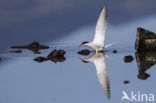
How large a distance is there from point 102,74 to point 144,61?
1.80 metres

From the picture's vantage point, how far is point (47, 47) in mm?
18078

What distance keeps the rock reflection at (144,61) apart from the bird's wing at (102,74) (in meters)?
0.74

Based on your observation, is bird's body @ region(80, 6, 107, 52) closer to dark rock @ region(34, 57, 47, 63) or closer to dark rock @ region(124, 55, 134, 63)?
dark rock @ region(124, 55, 134, 63)

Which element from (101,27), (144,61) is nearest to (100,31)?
(101,27)

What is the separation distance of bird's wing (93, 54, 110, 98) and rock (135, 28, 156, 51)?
1.78m

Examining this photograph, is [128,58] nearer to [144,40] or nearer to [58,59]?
[58,59]

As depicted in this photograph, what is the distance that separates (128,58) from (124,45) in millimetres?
3827

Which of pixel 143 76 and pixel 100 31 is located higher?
pixel 100 31

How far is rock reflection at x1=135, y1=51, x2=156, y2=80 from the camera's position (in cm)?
1160

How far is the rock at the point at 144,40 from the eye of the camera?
609 inches

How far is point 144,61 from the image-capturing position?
1316cm

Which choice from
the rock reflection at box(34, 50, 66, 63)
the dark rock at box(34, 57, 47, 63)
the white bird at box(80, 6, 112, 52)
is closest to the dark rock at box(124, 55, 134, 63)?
the white bird at box(80, 6, 112, 52)

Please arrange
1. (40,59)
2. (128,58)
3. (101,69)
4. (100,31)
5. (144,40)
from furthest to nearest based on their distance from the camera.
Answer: (144,40) < (40,59) < (100,31) < (128,58) < (101,69)

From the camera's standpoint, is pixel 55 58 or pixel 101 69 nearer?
pixel 101 69
